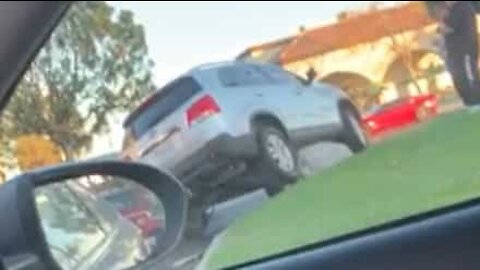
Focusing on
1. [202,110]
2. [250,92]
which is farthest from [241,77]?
[202,110]

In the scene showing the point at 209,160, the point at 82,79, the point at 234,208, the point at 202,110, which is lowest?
the point at 234,208

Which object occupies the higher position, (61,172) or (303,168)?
(61,172)

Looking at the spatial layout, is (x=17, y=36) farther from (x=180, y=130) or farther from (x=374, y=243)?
(x=374, y=243)

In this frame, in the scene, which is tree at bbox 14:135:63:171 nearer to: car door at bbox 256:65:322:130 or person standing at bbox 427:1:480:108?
car door at bbox 256:65:322:130

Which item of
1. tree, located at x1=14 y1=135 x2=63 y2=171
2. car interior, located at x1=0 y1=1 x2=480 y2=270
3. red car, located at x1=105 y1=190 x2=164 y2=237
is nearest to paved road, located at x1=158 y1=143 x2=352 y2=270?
car interior, located at x1=0 y1=1 x2=480 y2=270

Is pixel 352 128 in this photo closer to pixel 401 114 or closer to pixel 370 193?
pixel 401 114

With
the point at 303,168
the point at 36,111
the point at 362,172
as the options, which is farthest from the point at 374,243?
the point at 36,111

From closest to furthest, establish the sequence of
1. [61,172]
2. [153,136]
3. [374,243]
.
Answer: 1. [374,243]
2. [61,172]
3. [153,136]
